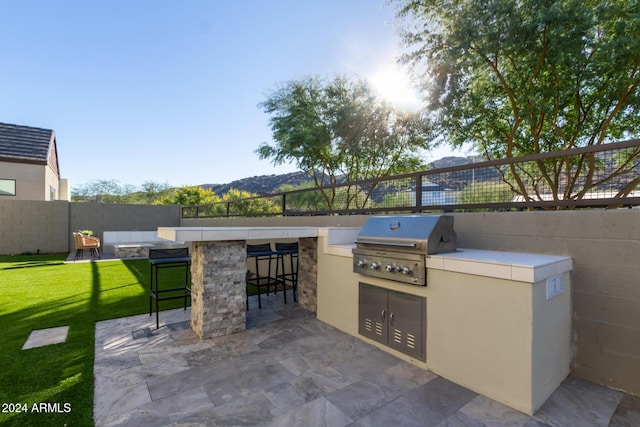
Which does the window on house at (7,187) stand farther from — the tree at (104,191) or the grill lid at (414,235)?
the tree at (104,191)

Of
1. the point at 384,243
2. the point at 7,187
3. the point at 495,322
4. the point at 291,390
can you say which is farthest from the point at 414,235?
the point at 7,187

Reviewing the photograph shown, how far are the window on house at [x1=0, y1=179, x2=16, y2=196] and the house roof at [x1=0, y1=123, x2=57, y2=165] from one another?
0.88 metres

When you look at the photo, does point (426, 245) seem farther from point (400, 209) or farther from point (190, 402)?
point (190, 402)

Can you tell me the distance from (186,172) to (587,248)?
31.9 m

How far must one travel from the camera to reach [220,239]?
337 centimetres

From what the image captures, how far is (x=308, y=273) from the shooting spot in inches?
181

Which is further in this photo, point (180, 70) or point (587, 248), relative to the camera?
point (180, 70)

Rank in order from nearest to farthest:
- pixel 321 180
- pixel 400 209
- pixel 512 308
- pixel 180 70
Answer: pixel 512 308
pixel 400 209
pixel 180 70
pixel 321 180

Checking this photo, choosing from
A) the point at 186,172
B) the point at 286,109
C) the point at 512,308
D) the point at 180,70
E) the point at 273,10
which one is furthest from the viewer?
the point at 186,172

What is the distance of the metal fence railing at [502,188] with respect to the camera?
263 centimetres

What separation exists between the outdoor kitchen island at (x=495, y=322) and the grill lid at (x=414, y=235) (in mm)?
127

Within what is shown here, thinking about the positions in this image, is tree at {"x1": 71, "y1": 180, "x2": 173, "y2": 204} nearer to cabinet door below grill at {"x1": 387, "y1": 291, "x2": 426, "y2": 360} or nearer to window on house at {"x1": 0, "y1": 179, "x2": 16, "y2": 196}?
window on house at {"x1": 0, "y1": 179, "x2": 16, "y2": 196}

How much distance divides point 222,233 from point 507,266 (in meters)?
2.76

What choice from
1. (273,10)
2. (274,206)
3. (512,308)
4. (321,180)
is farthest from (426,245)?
(321,180)
